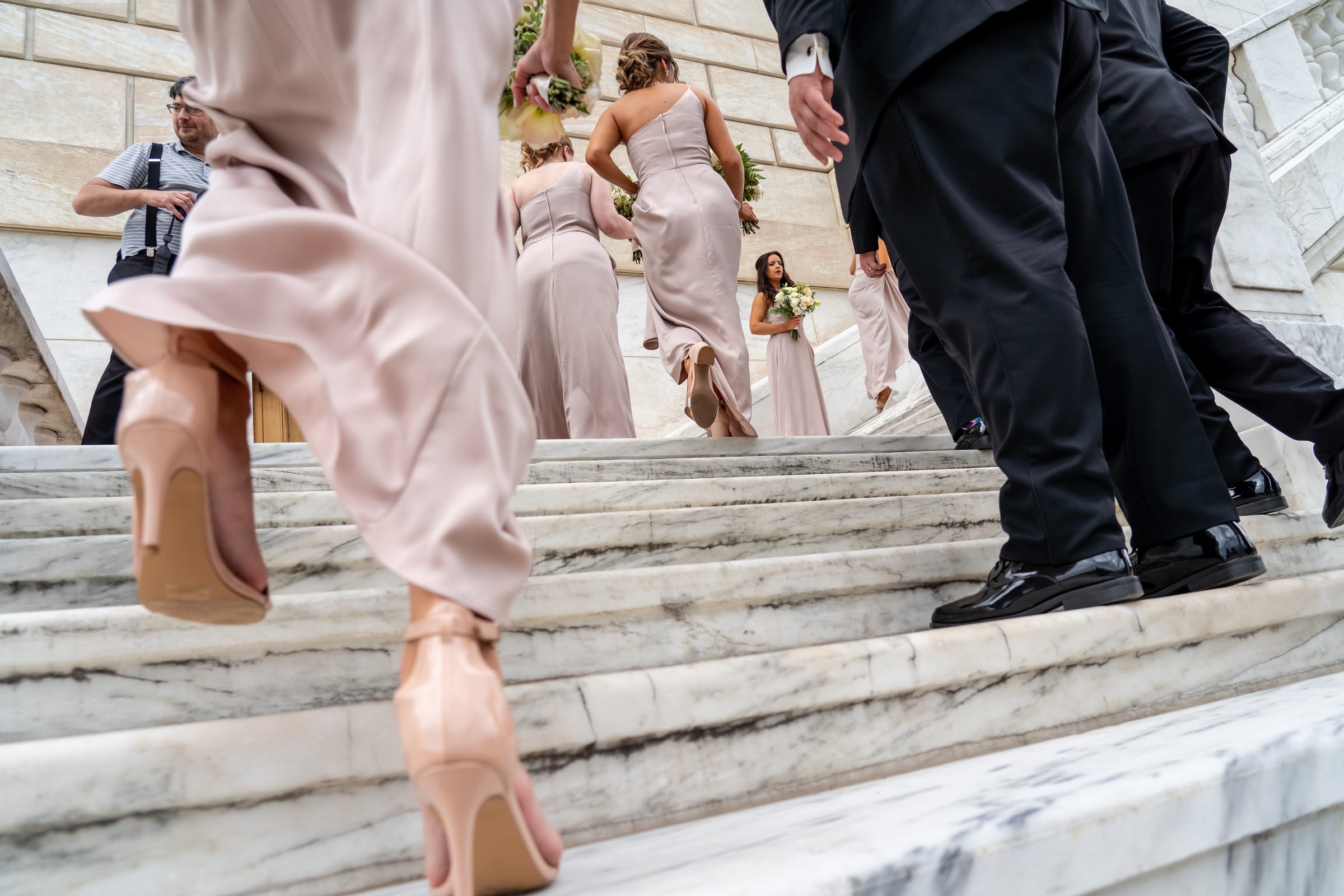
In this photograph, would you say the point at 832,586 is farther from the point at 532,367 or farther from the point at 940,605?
the point at 532,367

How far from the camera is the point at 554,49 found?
150cm

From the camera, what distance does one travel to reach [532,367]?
4.69 metres

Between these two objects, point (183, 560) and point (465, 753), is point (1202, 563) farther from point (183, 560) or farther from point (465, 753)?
point (183, 560)

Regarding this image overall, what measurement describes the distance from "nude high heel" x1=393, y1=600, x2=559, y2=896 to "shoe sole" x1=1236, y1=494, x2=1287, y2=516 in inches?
96.5

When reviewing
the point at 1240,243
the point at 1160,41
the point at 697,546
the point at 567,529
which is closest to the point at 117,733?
the point at 567,529

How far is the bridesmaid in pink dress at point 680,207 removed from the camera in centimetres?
446

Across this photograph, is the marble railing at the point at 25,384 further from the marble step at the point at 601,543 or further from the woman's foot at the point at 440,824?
the woman's foot at the point at 440,824

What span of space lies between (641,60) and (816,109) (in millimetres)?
3055

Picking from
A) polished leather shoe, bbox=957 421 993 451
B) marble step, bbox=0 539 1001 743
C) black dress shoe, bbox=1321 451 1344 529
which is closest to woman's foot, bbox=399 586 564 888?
marble step, bbox=0 539 1001 743

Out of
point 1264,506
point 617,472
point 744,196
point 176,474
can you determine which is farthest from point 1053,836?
point 744,196

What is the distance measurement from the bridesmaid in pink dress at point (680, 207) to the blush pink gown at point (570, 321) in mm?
227

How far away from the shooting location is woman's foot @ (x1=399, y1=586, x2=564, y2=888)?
30.5 inches

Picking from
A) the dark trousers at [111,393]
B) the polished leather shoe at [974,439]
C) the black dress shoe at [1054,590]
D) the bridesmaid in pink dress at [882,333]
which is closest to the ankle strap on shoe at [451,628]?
the black dress shoe at [1054,590]

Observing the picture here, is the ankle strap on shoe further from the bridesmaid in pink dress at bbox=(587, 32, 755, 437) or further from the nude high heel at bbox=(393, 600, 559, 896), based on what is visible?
the bridesmaid in pink dress at bbox=(587, 32, 755, 437)
